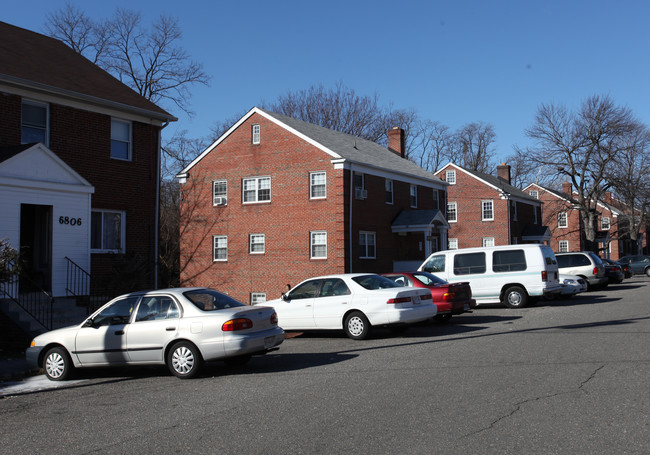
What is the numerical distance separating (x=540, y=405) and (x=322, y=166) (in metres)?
23.7

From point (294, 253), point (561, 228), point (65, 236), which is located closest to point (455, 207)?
point (561, 228)

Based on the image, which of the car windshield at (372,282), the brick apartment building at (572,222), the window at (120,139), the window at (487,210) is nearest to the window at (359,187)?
the window at (120,139)

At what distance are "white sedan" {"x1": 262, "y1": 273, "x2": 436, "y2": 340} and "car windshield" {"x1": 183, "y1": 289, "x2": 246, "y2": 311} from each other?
3717 millimetres

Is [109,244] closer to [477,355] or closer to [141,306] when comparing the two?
[141,306]

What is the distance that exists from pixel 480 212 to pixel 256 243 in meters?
22.1

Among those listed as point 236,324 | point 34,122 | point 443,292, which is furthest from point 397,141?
point 236,324

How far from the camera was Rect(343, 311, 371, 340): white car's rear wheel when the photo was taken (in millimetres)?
13766

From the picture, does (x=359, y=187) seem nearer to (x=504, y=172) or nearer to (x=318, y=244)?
Answer: (x=318, y=244)

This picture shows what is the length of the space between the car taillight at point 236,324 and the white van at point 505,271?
39.2ft

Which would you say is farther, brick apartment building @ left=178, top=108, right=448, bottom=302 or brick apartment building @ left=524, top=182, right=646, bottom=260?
brick apartment building @ left=524, top=182, right=646, bottom=260

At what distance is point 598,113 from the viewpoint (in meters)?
47.9

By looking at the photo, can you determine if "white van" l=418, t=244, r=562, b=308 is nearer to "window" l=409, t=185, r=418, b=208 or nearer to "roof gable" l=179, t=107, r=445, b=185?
"roof gable" l=179, t=107, r=445, b=185

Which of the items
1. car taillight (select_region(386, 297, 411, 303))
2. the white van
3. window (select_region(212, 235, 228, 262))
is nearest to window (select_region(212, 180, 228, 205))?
window (select_region(212, 235, 228, 262))

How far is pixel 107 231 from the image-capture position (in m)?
18.2
